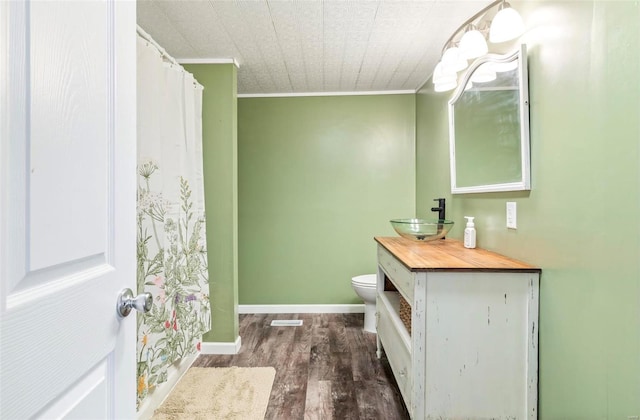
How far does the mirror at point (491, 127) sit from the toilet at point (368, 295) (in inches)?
42.2

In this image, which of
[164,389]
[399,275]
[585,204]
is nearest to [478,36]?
[585,204]

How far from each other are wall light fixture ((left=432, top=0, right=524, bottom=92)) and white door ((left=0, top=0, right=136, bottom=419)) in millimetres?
1455

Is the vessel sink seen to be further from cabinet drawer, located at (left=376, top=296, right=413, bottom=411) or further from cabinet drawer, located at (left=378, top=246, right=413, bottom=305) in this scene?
cabinet drawer, located at (left=376, top=296, right=413, bottom=411)

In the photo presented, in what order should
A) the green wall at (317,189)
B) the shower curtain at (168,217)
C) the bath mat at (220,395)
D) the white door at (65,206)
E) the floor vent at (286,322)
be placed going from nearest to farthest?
the white door at (65,206), the shower curtain at (168,217), the bath mat at (220,395), the floor vent at (286,322), the green wall at (317,189)

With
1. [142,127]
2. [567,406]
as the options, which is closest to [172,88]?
[142,127]

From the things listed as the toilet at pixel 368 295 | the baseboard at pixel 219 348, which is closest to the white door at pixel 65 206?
the baseboard at pixel 219 348

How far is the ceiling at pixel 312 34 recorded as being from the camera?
1782 millimetres

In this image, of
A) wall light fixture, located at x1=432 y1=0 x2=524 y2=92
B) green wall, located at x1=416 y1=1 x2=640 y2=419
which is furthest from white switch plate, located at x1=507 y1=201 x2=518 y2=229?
wall light fixture, located at x1=432 y1=0 x2=524 y2=92

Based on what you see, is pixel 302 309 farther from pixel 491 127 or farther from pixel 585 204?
pixel 585 204

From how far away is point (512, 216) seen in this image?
4.99 ft

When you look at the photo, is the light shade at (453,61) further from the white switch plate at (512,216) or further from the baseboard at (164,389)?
the baseboard at (164,389)

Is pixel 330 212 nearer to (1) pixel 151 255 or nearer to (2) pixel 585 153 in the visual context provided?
(1) pixel 151 255

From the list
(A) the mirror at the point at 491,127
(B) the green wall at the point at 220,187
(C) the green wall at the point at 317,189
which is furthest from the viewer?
(C) the green wall at the point at 317,189

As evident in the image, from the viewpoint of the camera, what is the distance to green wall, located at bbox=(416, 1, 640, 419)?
0.93 metres
